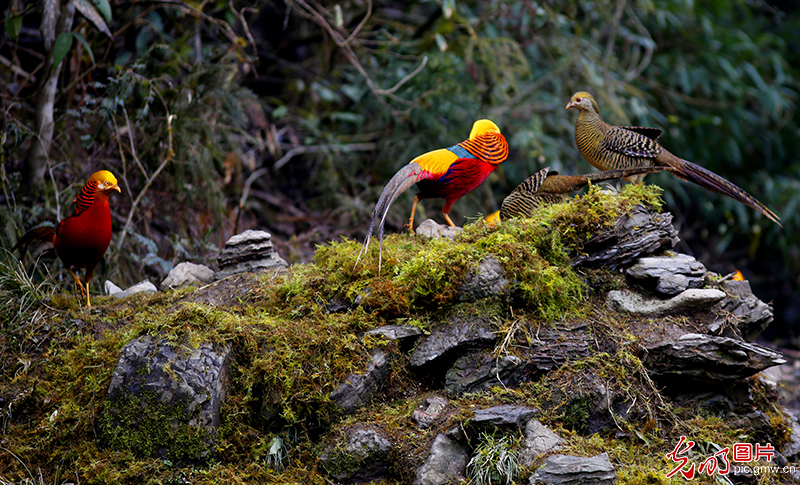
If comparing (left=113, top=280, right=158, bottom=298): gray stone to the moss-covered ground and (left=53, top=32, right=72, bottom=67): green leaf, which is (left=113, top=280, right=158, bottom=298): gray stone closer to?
the moss-covered ground

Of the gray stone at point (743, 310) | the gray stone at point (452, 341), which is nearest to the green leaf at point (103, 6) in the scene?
the gray stone at point (452, 341)

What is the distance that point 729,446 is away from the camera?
3.07m

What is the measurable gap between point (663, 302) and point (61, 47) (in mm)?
4357

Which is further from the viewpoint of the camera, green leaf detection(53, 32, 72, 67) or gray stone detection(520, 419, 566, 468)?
green leaf detection(53, 32, 72, 67)

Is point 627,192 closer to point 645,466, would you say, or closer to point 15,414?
point 645,466

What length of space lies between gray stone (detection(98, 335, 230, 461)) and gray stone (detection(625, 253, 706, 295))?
8.13 ft

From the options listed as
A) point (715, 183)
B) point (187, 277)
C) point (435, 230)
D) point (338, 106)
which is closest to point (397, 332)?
point (435, 230)

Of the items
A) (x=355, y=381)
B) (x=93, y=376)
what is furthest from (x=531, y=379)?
(x=93, y=376)

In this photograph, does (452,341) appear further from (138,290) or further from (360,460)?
(138,290)

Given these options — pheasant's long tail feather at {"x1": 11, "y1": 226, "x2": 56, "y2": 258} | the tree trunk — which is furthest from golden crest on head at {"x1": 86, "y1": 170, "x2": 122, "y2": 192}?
the tree trunk

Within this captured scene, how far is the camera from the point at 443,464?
275 cm

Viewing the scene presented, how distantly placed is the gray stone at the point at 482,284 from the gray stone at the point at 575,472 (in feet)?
3.19

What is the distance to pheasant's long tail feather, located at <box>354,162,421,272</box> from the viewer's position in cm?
331

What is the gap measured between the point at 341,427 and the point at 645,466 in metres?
1.48
